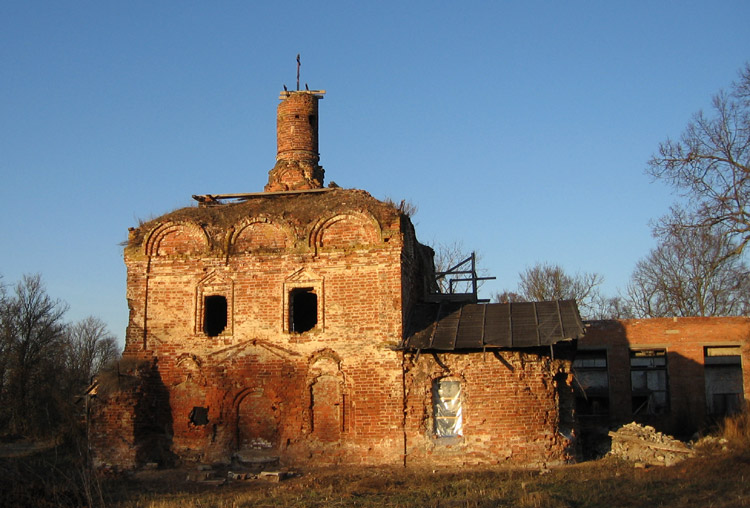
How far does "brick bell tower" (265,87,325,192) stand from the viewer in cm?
2025

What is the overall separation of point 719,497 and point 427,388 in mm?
5920

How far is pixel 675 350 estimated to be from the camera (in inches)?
872

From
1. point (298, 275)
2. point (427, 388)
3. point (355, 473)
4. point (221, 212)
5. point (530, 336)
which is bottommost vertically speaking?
point (355, 473)

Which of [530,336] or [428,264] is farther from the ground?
[428,264]

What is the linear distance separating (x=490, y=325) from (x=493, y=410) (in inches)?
72.4

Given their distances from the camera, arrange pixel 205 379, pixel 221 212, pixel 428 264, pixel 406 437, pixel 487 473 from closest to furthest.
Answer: pixel 487 473 < pixel 406 437 < pixel 205 379 < pixel 221 212 < pixel 428 264

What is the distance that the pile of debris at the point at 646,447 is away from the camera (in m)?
15.4

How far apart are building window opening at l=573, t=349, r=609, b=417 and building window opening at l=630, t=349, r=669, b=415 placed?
2.67ft

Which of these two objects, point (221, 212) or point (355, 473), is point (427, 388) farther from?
point (221, 212)

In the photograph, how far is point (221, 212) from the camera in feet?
58.0

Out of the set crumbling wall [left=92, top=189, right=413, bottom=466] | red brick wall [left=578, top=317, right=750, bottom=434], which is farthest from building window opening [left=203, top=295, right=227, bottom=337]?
red brick wall [left=578, top=317, right=750, bottom=434]

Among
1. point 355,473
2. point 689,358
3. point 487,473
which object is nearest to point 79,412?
point 355,473

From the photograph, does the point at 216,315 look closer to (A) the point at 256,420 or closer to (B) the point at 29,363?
(A) the point at 256,420

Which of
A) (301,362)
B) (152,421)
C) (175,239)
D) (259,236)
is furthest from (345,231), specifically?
(152,421)
